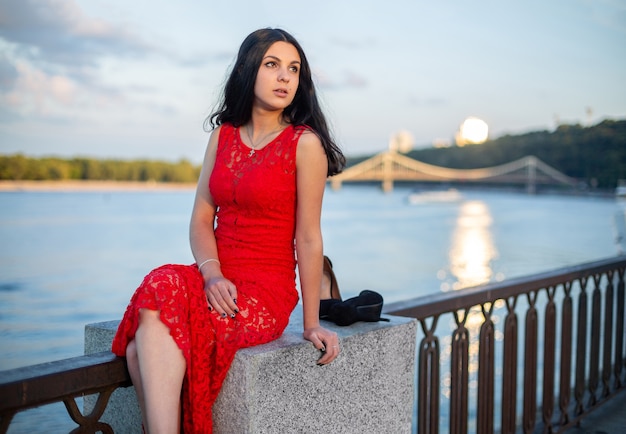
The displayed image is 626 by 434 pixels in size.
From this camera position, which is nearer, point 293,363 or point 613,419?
point 293,363

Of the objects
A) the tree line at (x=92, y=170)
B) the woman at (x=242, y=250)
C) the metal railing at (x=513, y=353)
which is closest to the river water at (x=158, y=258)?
the metal railing at (x=513, y=353)

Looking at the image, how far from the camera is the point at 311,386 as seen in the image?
1.35 meters

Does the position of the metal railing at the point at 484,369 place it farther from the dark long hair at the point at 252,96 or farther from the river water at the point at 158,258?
the river water at the point at 158,258

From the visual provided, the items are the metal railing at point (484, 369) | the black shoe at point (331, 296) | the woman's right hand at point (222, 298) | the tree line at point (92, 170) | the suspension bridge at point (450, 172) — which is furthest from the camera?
the tree line at point (92, 170)

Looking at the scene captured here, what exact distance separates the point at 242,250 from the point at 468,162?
49450 mm

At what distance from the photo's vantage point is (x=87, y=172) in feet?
186

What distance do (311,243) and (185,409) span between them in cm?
43

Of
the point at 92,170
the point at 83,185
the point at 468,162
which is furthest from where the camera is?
the point at 83,185

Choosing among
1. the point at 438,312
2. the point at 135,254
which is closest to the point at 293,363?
the point at 438,312

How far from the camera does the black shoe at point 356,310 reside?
4.88ft

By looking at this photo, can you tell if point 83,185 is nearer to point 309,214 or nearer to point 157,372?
point 309,214

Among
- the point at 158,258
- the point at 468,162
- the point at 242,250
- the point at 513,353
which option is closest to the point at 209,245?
the point at 242,250

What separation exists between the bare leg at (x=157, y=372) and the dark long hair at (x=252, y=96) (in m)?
0.55

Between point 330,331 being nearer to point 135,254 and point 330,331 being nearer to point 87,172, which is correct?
point 135,254
